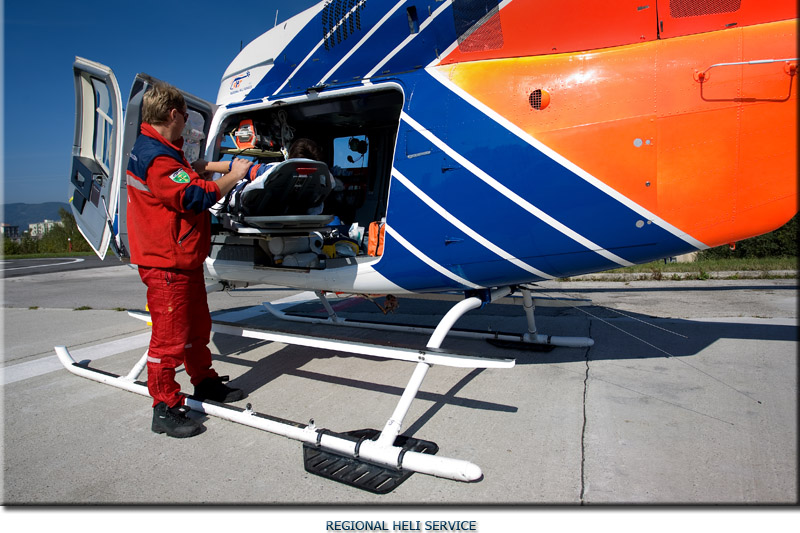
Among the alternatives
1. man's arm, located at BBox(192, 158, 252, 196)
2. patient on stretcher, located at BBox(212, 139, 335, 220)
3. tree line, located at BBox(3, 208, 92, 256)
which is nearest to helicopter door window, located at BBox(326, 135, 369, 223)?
patient on stretcher, located at BBox(212, 139, 335, 220)

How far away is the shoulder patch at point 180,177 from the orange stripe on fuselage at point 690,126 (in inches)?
81.6

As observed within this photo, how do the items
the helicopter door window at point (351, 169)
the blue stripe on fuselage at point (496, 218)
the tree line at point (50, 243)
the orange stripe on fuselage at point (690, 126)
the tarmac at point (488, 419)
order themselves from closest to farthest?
the tarmac at point (488, 419), the orange stripe on fuselage at point (690, 126), the blue stripe on fuselage at point (496, 218), the helicopter door window at point (351, 169), the tree line at point (50, 243)

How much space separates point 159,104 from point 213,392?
203 cm

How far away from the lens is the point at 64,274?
13859 millimetres

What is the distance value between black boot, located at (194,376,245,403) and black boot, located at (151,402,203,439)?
0.38 m

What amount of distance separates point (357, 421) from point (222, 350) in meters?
2.45

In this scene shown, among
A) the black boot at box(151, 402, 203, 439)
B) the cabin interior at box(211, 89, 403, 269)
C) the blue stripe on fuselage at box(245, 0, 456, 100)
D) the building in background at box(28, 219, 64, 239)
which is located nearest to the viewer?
the black boot at box(151, 402, 203, 439)

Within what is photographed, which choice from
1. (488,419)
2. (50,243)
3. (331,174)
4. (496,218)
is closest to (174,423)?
(488,419)

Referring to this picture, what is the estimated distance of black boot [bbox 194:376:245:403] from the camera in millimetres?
3449

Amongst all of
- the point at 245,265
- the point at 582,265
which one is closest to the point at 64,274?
the point at 245,265

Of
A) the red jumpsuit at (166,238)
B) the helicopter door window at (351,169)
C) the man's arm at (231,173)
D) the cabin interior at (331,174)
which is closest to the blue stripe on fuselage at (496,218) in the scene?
the cabin interior at (331,174)

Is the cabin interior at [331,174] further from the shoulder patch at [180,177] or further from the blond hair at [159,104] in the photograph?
the blond hair at [159,104]

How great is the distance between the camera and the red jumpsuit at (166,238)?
287 cm

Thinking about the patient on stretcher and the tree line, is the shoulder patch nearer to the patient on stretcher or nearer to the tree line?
the patient on stretcher
